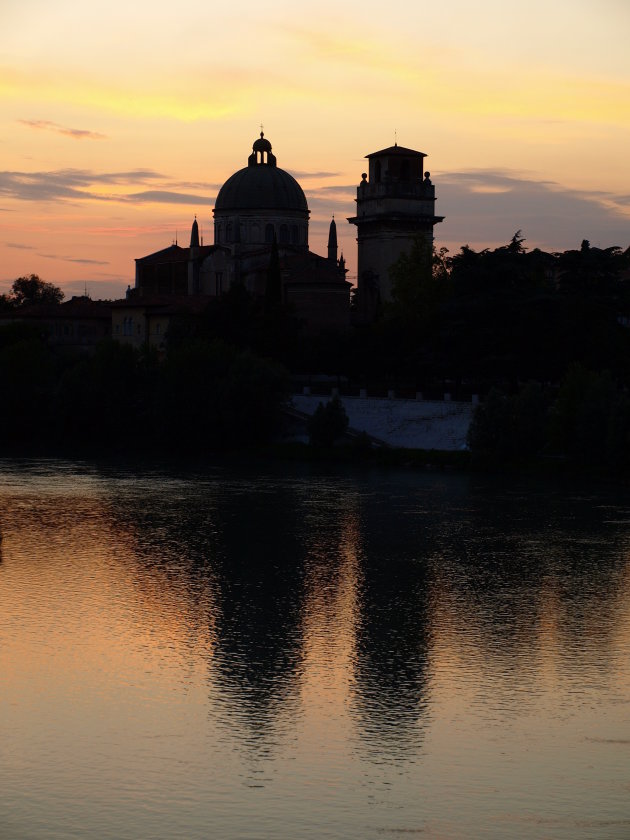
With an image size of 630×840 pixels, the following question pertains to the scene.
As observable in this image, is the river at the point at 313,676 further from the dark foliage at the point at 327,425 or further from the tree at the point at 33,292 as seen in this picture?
the tree at the point at 33,292

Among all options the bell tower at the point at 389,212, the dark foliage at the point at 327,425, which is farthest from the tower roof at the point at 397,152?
the dark foliage at the point at 327,425

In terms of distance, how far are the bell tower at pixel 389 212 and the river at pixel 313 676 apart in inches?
2226

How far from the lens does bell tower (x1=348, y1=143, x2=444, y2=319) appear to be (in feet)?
328

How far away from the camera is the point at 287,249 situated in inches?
4122

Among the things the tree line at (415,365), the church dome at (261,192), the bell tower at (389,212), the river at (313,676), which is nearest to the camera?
the river at (313,676)

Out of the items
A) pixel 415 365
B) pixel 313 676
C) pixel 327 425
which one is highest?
pixel 415 365

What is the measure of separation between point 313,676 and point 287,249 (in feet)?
268

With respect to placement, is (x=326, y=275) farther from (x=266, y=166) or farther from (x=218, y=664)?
(x=218, y=664)

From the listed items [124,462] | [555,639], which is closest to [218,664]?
[555,639]

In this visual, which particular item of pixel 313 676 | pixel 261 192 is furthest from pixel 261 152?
pixel 313 676

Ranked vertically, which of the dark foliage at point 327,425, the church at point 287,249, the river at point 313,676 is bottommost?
the river at point 313,676

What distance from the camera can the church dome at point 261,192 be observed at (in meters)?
108

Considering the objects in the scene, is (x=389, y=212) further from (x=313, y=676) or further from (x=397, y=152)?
(x=313, y=676)

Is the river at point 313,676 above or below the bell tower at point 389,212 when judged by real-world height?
below
